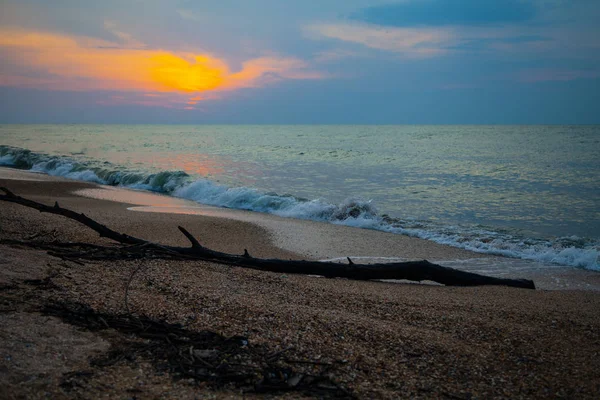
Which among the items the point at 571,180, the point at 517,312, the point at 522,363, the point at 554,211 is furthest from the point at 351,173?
the point at 522,363

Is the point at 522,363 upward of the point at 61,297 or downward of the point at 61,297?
downward

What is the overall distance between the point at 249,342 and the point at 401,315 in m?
1.91

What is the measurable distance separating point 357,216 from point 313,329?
31.6 feet

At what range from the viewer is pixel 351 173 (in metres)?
25.5

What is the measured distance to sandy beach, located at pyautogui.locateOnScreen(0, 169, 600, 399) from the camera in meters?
2.91

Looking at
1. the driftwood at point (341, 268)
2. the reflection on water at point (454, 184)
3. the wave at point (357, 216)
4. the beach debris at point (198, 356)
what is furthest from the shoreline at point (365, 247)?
the beach debris at point (198, 356)

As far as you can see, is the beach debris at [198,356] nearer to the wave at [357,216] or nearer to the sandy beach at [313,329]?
the sandy beach at [313,329]

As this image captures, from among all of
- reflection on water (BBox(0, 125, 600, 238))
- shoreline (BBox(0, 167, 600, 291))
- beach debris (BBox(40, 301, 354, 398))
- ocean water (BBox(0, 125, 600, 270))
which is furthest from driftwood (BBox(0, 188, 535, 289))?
reflection on water (BBox(0, 125, 600, 238))

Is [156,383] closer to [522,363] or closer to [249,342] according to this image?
[249,342]

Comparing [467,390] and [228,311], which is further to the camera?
[228,311]

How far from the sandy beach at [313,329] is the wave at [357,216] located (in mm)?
1831

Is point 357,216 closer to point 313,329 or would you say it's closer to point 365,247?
→ point 365,247

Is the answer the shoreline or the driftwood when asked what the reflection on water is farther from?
the driftwood

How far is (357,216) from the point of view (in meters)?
13.3
